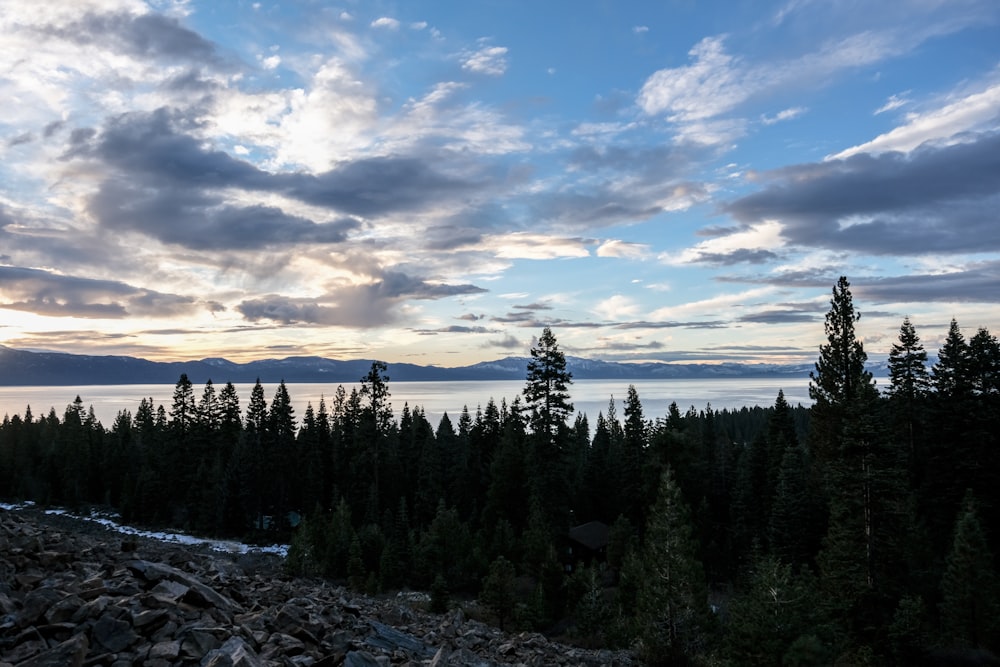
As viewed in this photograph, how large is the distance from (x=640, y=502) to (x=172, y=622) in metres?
50.1

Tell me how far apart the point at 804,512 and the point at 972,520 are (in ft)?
44.2

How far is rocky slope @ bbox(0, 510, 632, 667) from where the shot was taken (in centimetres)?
788

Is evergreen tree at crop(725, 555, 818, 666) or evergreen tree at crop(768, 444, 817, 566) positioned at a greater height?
evergreen tree at crop(725, 555, 818, 666)

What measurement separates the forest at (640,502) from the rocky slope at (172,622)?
9.60 m

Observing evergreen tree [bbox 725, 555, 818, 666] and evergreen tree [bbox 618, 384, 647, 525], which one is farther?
evergreen tree [bbox 618, 384, 647, 525]

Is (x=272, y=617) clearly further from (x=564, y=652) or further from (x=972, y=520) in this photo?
(x=972, y=520)

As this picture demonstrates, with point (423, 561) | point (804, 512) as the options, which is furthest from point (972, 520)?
point (423, 561)

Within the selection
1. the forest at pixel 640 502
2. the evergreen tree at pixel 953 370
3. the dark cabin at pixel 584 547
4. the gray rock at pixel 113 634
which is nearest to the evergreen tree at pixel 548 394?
the forest at pixel 640 502

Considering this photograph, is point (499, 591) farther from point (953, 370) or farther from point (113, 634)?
point (953, 370)

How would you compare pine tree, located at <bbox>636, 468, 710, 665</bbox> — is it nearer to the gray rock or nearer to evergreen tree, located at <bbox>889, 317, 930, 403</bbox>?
the gray rock

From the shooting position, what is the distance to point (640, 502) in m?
54.0

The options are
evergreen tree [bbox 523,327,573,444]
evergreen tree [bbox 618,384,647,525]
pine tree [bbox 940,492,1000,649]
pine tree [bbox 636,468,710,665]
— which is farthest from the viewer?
evergreen tree [bbox 618,384,647,525]

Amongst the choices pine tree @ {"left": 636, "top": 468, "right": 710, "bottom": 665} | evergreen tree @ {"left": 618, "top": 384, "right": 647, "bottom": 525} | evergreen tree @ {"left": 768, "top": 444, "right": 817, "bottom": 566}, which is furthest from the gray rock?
evergreen tree @ {"left": 618, "top": 384, "right": 647, "bottom": 525}

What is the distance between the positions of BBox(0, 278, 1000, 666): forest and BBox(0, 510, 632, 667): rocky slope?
31.5 ft
